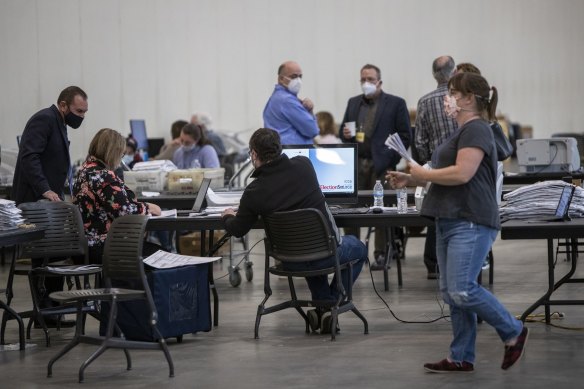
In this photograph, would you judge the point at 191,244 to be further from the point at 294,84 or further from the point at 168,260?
the point at 168,260

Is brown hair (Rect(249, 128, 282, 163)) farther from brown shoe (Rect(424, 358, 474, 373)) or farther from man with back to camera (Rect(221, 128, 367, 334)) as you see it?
brown shoe (Rect(424, 358, 474, 373))

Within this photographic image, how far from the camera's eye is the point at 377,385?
514 centimetres

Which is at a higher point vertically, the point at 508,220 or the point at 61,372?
the point at 508,220

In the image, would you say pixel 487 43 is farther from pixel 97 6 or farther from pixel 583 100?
pixel 97 6

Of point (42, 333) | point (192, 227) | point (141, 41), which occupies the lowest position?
point (42, 333)

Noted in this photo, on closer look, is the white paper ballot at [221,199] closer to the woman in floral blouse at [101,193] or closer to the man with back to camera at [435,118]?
the woman in floral blouse at [101,193]

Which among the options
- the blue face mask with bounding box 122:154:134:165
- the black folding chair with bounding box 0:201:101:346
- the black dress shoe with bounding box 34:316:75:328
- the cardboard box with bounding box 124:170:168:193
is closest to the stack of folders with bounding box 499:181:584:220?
the black folding chair with bounding box 0:201:101:346

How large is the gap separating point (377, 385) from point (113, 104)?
9.43 metres

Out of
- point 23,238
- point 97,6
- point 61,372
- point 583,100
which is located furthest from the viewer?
point 583,100

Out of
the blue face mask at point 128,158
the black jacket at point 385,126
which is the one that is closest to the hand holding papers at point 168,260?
the black jacket at point 385,126

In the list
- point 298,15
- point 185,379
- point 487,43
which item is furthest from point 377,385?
point 487,43

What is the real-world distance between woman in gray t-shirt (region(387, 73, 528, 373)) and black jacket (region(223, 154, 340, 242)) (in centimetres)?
113

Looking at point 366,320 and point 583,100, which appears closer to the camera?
point 366,320

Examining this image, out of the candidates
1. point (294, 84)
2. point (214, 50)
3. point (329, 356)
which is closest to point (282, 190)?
point (329, 356)
